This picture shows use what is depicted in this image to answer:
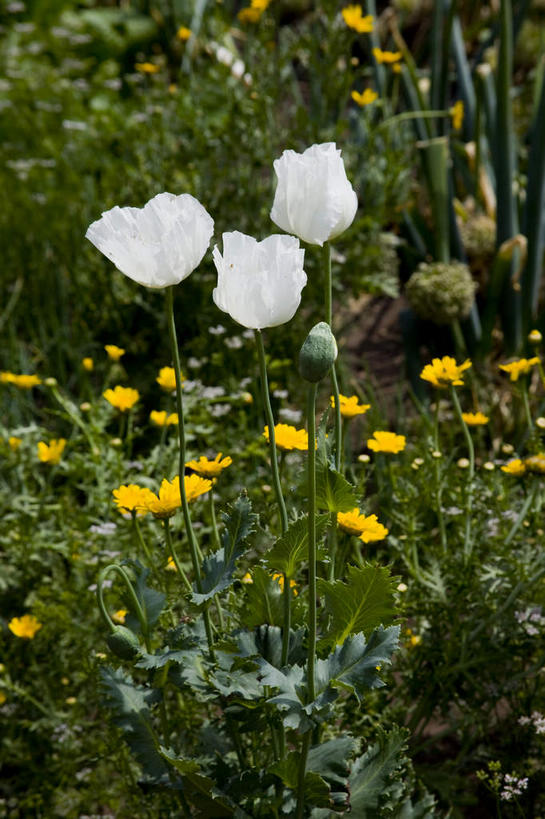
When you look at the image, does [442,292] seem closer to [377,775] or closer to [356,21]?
[356,21]

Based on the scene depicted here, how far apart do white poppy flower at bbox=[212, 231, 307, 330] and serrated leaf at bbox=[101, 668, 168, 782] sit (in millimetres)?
548

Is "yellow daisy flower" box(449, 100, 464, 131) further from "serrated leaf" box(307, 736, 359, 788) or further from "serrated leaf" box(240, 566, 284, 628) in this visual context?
"serrated leaf" box(307, 736, 359, 788)

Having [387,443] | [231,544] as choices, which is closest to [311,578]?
[231,544]

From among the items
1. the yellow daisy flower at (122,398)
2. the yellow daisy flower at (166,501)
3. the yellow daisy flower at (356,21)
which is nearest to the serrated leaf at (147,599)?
the yellow daisy flower at (166,501)

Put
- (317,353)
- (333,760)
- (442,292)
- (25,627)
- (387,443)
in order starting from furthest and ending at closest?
(442,292) → (25,627) → (387,443) → (333,760) → (317,353)

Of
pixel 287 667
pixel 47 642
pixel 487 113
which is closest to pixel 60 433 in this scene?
pixel 47 642

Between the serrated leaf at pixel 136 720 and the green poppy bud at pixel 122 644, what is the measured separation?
0.14 m

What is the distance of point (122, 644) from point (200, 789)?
0.23 metres

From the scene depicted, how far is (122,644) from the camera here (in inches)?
40.6

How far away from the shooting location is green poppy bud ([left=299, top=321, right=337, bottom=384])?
831 mm

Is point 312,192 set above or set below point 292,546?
above

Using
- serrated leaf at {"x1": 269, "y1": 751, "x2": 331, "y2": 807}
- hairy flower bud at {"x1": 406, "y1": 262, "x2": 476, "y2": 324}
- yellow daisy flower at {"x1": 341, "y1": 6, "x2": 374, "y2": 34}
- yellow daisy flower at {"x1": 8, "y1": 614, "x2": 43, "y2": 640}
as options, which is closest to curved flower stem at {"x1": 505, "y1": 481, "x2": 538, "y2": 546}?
serrated leaf at {"x1": 269, "y1": 751, "x2": 331, "y2": 807}

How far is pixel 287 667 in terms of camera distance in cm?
102

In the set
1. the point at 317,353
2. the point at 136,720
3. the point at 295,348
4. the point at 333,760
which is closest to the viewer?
the point at 317,353
